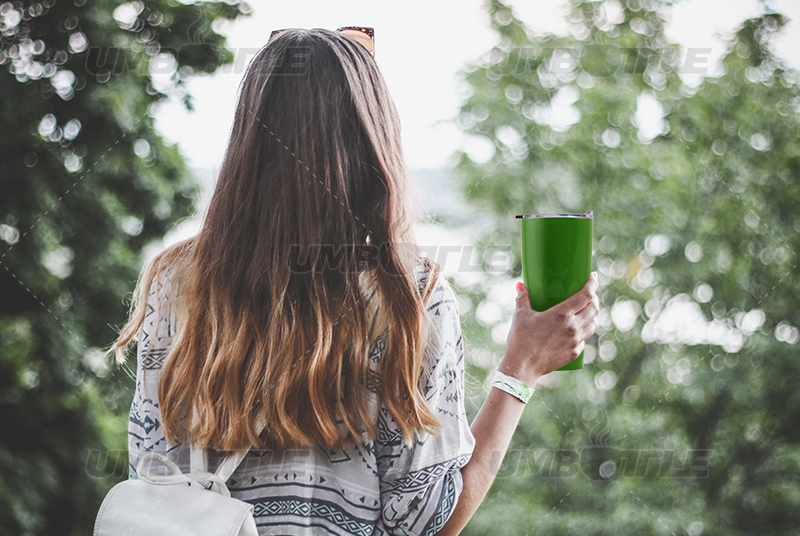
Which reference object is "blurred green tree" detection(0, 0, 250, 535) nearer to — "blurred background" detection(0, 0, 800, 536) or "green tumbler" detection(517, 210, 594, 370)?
"blurred background" detection(0, 0, 800, 536)

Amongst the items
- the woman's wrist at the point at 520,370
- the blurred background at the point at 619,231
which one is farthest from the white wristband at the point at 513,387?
the blurred background at the point at 619,231

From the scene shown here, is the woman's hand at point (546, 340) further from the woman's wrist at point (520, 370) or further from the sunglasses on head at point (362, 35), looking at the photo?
the sunglasses on head at point (362, 35)

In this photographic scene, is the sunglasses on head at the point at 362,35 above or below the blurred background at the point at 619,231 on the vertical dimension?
above

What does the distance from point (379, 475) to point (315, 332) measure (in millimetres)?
153

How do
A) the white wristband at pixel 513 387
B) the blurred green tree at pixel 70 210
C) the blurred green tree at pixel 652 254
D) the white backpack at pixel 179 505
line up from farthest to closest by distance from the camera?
the blurred green tree at pixel 652 254 → the blurred green tree at pixel 70 210 → the white wristband at pixel 513 387 → the white backpack at pixel 179 505

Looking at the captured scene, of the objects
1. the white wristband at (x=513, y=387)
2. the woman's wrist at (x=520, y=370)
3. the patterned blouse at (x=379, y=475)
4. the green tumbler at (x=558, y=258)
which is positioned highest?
the green tumbler at (x=558, y=258)

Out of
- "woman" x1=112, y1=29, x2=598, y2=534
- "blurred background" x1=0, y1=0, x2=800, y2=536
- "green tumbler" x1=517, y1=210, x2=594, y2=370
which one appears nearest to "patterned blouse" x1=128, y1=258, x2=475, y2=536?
"woman" x1=112, y1=29, x2=598, y2=534

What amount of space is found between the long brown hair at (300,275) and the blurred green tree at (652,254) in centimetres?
158

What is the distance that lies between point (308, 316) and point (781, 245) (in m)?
2.16

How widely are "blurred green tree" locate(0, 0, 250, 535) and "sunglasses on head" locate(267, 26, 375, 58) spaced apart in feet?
4.65

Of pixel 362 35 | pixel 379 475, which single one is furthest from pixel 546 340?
pixel 362 35

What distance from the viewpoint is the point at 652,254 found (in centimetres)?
217

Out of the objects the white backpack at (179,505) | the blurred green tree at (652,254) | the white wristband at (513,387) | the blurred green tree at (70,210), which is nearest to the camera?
the white backpack at (179,505)

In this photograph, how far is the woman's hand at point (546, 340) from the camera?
2.03ft
